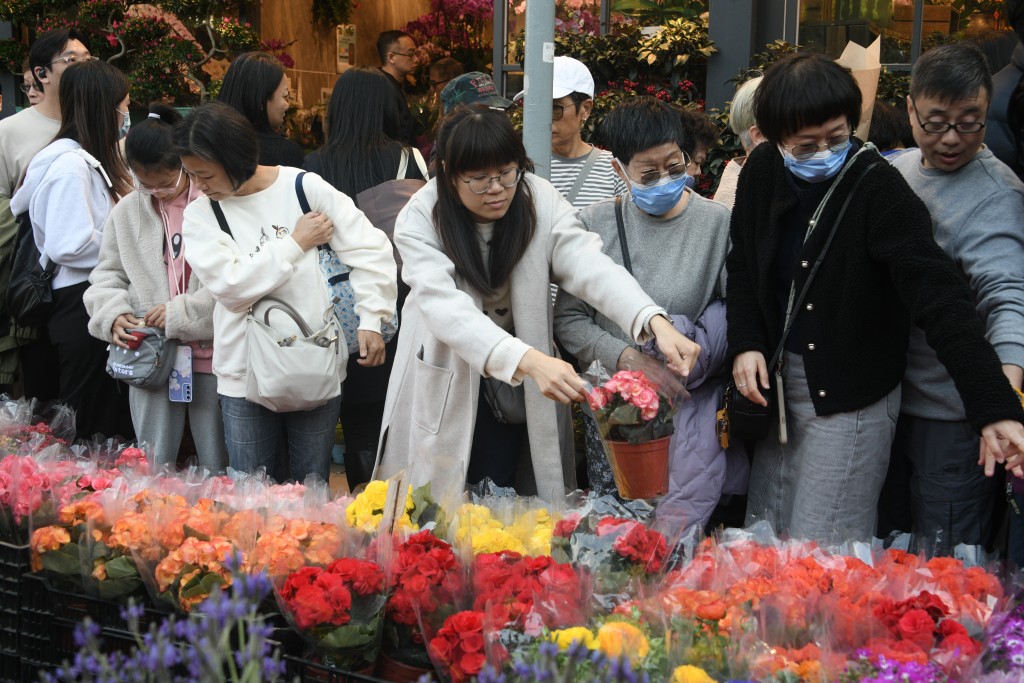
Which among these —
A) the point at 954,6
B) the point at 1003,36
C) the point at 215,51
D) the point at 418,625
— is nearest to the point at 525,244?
the point at 418,625

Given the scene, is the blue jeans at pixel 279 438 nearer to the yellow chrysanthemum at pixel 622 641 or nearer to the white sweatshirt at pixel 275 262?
the white sweatshirt at pixel 275 262

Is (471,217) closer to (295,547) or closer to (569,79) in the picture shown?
(295,547)

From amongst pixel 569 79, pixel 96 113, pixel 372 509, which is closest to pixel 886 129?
pixel 569 79

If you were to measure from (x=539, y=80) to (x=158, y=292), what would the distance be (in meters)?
Answer: 1.57

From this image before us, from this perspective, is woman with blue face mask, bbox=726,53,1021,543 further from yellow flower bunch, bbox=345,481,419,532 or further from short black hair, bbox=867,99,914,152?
short black hair, bbox=867,99,914,152

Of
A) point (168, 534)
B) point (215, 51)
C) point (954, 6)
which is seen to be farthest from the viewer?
point (215, 51)

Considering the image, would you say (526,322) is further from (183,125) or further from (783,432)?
(183,125)

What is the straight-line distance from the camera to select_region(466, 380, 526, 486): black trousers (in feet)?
10.8

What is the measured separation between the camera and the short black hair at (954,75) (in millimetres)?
2801

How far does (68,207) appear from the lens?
4.36 metres

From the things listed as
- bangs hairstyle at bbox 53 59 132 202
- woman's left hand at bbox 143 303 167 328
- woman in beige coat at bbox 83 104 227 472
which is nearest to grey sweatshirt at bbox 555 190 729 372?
woman in beige coat at bbox 83 104 227 472

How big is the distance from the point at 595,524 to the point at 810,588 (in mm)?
550

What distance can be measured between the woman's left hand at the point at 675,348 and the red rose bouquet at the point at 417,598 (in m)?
0.77

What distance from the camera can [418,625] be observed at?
2.34 meters
